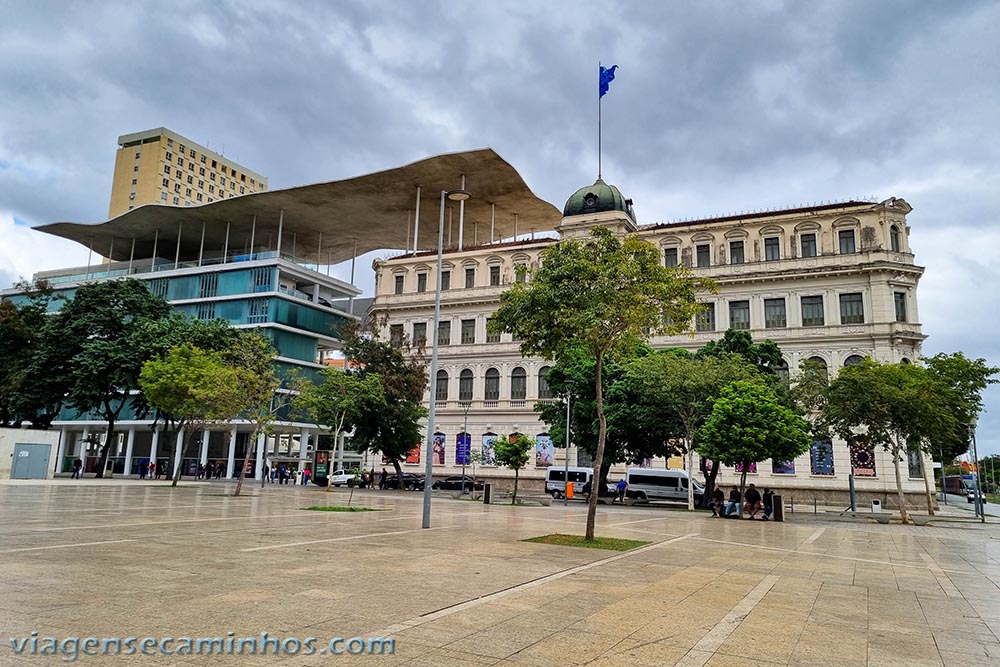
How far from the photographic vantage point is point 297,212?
64.4m

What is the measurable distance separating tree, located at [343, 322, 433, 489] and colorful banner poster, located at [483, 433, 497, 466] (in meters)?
7.84

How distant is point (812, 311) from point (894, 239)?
7.30 m

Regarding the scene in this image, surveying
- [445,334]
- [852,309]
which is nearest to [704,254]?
[852,309]

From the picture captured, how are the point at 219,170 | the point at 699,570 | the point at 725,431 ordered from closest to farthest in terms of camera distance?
the point at 699,570 < the point at 725,431 < the point at 219,170

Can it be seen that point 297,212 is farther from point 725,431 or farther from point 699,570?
point 699,570

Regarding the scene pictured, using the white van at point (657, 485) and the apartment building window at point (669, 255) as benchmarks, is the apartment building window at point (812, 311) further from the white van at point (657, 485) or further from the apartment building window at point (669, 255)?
the white van at point (657, 485)

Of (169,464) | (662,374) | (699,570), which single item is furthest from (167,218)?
(699,570)

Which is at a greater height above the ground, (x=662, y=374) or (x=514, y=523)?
(x=662, y=374)

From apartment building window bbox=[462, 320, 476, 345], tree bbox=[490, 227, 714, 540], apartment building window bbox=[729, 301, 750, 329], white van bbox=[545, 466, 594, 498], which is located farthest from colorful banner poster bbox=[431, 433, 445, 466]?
tree bbox=[490, 227, 714, 540]

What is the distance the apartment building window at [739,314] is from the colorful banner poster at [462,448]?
74.0ft

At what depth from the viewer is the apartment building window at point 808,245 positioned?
51.2 meters

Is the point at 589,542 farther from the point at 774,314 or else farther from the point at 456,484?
the point at 774,314

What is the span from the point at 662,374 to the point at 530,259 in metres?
25.6

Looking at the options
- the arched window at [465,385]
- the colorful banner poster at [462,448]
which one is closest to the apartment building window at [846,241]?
the arched window at [465,385]
